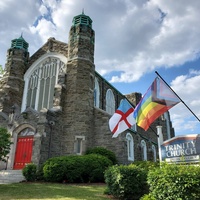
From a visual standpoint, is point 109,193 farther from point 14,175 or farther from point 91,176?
point 14,175

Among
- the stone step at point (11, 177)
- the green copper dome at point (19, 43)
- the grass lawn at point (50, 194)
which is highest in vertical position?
the green copper dome at point (19, 43)

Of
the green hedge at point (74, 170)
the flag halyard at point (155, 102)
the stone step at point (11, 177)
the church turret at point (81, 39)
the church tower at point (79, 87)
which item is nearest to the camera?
the flag halyard at point (155, 102)

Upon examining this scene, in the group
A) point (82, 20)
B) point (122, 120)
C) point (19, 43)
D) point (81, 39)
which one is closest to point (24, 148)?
point (122, 120)

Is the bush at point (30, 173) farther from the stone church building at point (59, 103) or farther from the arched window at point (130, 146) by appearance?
the arched window at point (130, 146)

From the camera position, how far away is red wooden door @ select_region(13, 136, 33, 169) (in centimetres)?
1552

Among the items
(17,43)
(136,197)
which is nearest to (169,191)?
(136,197)

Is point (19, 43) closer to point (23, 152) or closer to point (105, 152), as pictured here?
point (23, 152)

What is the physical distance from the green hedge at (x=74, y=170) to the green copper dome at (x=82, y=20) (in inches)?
501

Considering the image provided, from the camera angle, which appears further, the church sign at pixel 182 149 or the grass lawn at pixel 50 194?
the grass lawn at pixel 50 194

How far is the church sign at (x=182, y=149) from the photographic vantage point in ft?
20.6

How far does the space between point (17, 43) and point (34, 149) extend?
43.7 feet

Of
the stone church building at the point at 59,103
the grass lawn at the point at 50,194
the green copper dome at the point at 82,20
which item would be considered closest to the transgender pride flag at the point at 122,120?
the grass lawn at the point at 50,194

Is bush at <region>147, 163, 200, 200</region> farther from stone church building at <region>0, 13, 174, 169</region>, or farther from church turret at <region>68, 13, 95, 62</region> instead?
church turret at <region>68, 13, 95, 62</region>

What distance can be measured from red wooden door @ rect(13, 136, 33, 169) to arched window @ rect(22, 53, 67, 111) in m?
4.34
